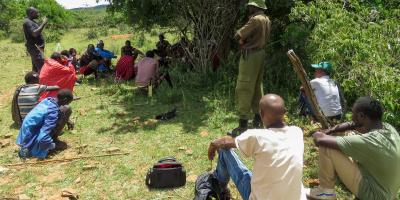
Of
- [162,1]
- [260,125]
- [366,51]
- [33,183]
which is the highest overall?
[162,1]

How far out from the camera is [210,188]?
3.62 metres

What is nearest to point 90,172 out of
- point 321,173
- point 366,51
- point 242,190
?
point 242,190

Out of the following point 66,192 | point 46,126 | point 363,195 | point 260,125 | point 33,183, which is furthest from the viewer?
point 260,125

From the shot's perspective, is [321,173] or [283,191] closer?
[283,191]

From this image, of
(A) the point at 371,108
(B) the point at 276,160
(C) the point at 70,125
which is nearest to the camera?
(B) the point at 276,160

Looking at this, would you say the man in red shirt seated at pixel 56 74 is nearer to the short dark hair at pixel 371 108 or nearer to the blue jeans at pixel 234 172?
the blue jeans at pixel 234 172

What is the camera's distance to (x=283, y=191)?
2.79 meters

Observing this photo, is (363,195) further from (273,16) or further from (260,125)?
(273,16)

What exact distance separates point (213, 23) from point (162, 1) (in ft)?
3.69

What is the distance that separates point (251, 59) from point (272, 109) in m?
2.64

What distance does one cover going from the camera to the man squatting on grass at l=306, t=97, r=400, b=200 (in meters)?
3.09

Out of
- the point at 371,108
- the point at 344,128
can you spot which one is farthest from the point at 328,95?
the point at 371,108

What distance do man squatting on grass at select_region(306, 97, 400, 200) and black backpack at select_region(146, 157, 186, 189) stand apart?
1.55 m

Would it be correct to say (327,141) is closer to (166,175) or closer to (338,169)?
(338,169)
